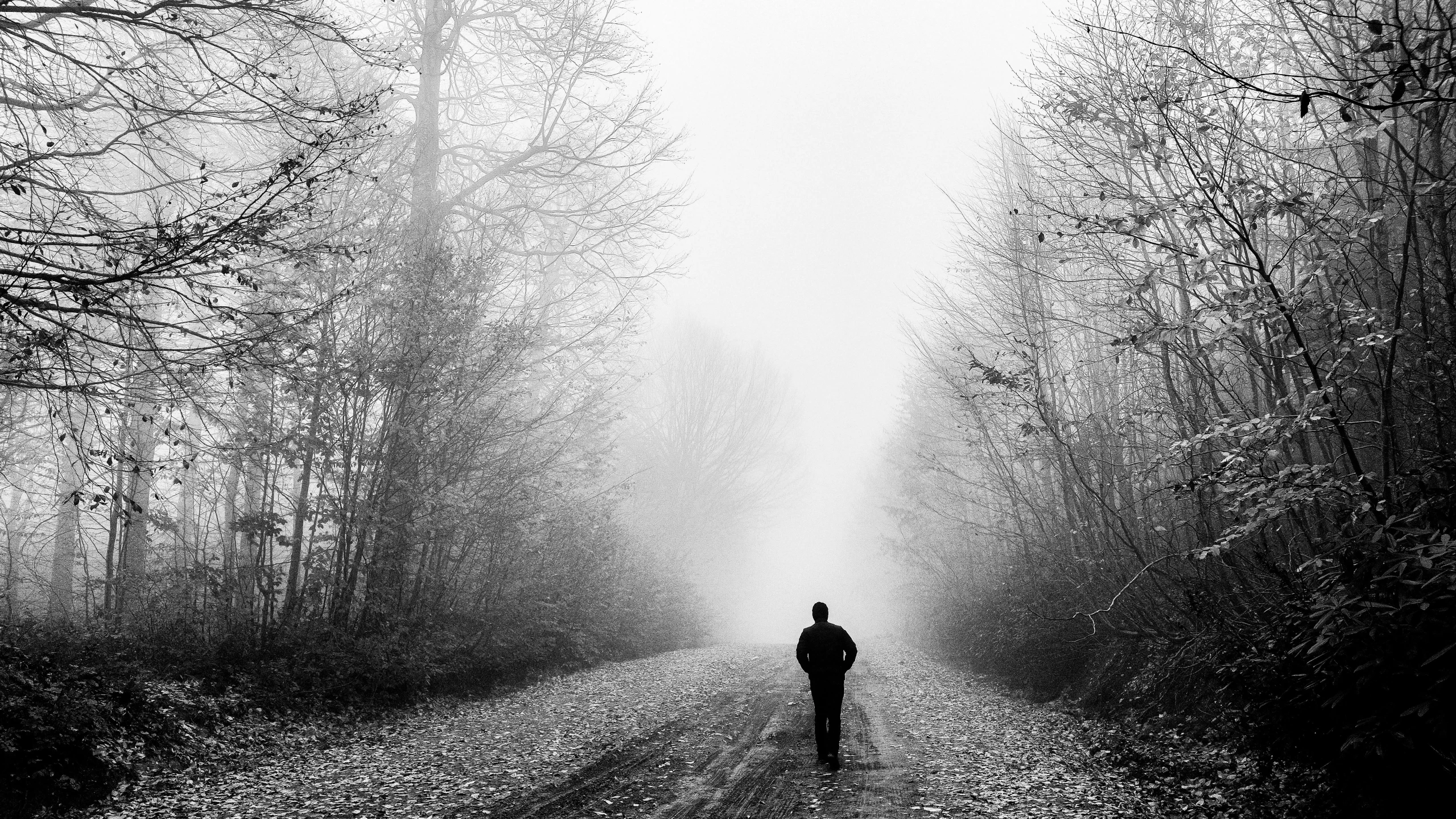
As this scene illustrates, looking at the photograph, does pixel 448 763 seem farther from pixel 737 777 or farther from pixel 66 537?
pixel 66 537

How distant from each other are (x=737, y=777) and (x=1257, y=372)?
23.7 ft

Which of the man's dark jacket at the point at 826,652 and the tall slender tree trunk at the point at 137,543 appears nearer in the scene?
the man's dark jacket at the point at 826,652

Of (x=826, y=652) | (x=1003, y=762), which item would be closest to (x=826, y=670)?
(x=826, y=652)

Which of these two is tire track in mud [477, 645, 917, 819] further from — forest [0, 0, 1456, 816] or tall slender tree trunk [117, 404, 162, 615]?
tall slender tree trunk [117, 404, 162, 615]

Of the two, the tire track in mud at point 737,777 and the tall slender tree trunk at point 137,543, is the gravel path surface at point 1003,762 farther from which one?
the tall slender tree trunk at point 137,543

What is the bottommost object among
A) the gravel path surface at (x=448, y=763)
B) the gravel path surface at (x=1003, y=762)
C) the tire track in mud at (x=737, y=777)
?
→ the gravel path surface at (x=1003, y=762)

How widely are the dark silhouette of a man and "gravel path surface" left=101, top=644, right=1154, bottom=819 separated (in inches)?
10.0

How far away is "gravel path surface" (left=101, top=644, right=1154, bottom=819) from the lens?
573 cm

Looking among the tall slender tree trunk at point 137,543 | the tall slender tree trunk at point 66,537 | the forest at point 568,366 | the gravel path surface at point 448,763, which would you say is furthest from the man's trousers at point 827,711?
the tall slender tree trunk at point 137,543

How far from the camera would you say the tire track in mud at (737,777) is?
5703 mm

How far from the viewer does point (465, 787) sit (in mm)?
6219

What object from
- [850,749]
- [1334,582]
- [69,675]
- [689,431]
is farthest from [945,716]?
[689,431]

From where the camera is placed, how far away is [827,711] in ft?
24.3

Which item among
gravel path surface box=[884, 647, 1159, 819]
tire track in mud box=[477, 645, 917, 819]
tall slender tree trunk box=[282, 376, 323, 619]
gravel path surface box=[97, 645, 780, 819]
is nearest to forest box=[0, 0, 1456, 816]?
tall slender tree trunk box=[282, 376, 323, 619]
